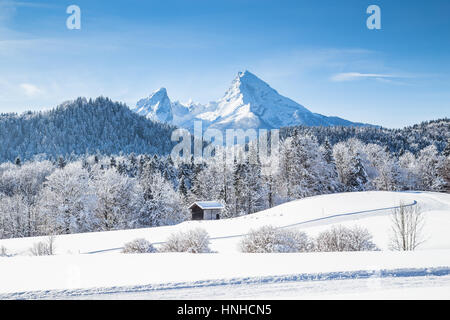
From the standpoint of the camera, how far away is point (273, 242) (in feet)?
47.5

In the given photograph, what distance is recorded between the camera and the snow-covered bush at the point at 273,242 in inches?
559

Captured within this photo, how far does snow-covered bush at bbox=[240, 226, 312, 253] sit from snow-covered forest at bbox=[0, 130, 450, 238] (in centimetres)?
3086

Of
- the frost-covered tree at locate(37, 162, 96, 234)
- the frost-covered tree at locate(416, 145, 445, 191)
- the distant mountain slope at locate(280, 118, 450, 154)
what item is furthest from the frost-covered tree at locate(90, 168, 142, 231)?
the distant mountain slope at locate(280, 118, 450, 154)

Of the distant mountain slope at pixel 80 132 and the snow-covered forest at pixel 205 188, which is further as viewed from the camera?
the distant mountain slope at pixel 80 132

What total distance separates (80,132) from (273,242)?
178265mm

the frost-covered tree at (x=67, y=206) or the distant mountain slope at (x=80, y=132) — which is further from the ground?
the distant mountain slope at (x=80, y=132)

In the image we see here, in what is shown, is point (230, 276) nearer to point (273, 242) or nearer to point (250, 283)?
point (250, 283)

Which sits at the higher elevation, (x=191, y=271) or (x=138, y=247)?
(x=191, y=271)

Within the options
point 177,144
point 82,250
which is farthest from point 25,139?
point 82,250

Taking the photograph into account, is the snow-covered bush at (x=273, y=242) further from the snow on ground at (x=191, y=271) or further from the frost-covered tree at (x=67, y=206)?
the frost-covered tree at (x=67, y=206)

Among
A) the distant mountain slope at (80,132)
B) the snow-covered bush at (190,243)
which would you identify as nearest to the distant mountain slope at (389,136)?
the distant mountain slope at (80,132)

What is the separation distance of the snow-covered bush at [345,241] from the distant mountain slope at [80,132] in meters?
161

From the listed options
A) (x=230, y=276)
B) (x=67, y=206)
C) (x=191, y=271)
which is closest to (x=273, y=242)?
(x=191, y=271)

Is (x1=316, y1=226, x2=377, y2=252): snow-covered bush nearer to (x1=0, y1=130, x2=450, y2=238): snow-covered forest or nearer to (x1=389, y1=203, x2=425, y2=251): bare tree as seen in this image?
(x1=389, y1=203, x2=425, y2=251): bare tree
